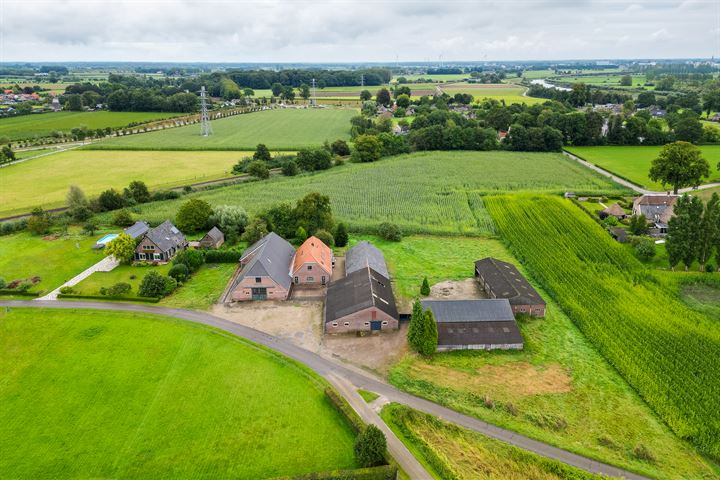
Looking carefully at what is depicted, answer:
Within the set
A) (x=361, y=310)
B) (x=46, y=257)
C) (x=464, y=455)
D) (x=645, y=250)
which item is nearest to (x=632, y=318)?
(x=645, y=250)

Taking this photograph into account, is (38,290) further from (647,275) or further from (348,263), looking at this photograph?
(647,275)

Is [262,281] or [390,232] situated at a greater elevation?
[390,232]

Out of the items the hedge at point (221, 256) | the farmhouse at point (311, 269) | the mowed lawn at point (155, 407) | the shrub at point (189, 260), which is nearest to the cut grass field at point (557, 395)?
the mowed lawn at point (155, 407)

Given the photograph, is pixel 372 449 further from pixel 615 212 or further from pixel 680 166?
pixel 680 166

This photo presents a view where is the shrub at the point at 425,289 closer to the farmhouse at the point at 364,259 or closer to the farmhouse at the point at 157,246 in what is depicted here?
the farmhouse at the point at 364,259

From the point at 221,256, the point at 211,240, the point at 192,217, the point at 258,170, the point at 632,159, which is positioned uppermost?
the point at 258,170

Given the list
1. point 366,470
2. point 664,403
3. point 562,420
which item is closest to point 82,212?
point 366,470

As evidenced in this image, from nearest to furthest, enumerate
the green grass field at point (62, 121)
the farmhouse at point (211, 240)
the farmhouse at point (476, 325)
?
the farmhouse at point (476, 325) → the farmhouse at point (211, 240) → the green grass field at point (62, 121)
